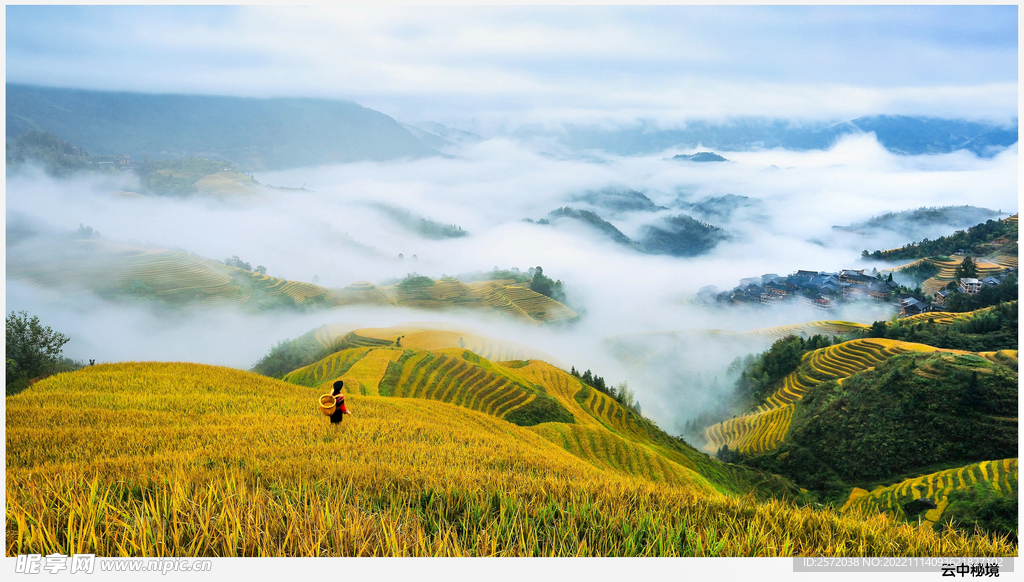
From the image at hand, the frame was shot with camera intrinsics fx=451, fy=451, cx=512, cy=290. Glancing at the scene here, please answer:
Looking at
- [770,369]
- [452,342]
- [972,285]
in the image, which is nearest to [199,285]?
[452,342]

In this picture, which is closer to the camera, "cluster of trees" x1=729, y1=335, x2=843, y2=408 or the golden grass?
the golden grass

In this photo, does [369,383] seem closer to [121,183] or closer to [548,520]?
[548,520]

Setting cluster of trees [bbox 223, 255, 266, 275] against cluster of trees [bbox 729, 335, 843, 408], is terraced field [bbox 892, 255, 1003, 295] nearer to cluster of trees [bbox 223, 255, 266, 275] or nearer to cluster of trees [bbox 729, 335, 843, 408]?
cluster of trees [bbox 729, 335, 843, 408]

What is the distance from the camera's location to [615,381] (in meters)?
72.8

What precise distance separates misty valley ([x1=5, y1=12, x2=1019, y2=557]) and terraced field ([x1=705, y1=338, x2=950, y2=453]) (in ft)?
1.30

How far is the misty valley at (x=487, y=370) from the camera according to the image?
83.5 inches

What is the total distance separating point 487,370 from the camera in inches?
1213

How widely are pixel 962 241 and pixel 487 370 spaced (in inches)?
3331

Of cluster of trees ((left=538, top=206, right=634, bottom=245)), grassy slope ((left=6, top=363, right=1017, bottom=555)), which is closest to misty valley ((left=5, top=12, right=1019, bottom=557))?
grassy slope ((left=6, top=363, right=1017, bottom=555))

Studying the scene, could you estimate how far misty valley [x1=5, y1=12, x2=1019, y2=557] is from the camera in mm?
2121

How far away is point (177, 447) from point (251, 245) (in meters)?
156

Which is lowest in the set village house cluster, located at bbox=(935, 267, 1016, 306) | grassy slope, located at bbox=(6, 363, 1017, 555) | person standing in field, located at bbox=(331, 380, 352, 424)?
grassy slope, located at bbox=(6, 363, 1017, 555)

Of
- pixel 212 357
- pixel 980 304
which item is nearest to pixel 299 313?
pixel 212 357

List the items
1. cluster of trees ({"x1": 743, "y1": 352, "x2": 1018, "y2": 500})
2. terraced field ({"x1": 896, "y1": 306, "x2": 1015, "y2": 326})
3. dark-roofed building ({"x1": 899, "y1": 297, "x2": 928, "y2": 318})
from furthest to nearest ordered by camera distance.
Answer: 1. dark-roofed building ({"x1": 899, "y1": 297, "x2": 928, "y2": 318})
2. terraced field ({"x1": 896, "y1": 306, "x2": 1015, "y2": 326})
3. cluster of trees ({"x1": 743, "y1": 352, "x2": 1018, "y2": 500})
